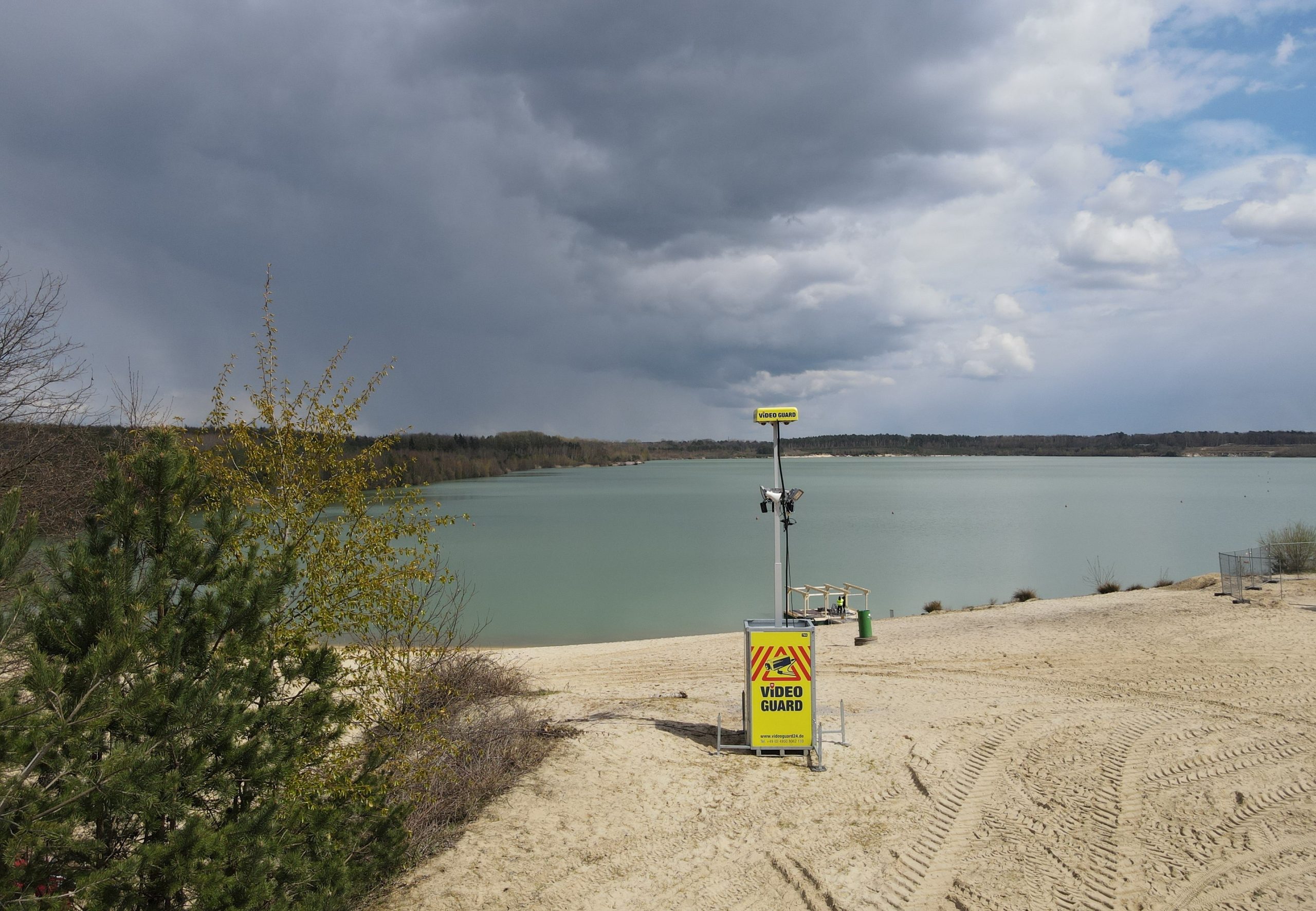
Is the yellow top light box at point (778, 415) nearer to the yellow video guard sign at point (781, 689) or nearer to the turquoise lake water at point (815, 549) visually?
the yellow video guard sign at point (781, 689)

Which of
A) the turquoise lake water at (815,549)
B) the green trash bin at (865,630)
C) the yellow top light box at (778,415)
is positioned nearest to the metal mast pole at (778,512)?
the yellow top light box at (778,415)

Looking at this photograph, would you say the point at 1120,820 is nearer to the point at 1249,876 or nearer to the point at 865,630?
the point at 1249,876

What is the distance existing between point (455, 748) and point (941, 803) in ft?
17.0

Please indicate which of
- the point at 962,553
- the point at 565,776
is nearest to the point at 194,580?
the point at 565,776

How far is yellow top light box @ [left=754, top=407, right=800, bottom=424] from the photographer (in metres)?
9.32

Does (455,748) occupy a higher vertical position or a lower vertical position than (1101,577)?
higher

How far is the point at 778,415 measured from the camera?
9.34 m

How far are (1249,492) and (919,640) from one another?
9774 centimetres

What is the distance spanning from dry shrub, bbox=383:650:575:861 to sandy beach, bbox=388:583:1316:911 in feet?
1.15

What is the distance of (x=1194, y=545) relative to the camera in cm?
4394

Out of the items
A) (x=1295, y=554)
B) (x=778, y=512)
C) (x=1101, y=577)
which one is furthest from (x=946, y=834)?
(x=1101, y=577)

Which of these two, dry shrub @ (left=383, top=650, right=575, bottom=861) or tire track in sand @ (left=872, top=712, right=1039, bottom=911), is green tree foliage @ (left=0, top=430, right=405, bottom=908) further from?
tire track in sand @ (left=872, top=712, right=1039, bottom=911)

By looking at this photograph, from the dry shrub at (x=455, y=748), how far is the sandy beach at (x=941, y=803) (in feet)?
1.15

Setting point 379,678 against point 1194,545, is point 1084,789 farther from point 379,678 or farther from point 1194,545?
point 1194,545
